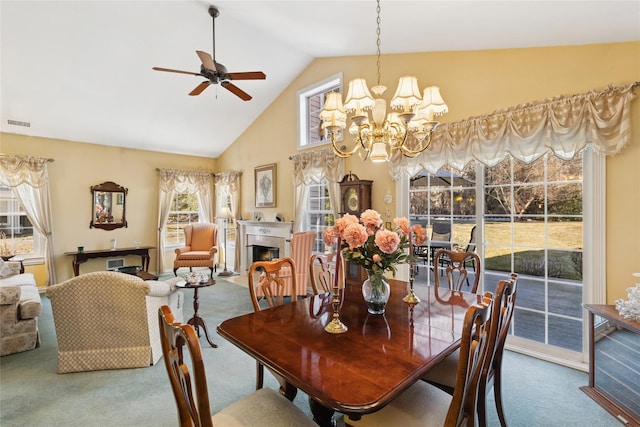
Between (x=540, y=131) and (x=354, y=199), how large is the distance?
211 cm

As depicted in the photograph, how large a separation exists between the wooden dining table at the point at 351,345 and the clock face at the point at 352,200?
2012 mm

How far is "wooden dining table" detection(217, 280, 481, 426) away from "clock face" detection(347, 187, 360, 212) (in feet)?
6.60

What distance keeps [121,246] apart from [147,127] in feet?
8.10

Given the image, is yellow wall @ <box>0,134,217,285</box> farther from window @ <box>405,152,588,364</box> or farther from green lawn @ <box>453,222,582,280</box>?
green lawn @ <box>453,222,582,280</box>

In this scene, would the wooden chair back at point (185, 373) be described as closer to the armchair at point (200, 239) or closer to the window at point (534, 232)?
the window at point (534, 232)

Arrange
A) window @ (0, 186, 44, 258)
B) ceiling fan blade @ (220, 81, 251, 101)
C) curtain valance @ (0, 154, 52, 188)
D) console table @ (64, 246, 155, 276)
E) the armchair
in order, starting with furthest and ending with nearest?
1. the armchair
2. console table @ (64, 246, 155, 276)
3. window @ (0, 186, 44, 258)
4. curtain valance @ (0, 154, 52, 188)
5. ceiling fan blade @ (220, 81, 251, 101)

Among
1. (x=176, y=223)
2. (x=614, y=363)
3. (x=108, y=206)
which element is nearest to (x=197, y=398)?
(x=614, y=363)

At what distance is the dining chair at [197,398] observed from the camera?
0.95 metres

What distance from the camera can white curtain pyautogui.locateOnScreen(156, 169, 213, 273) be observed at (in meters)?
6.57

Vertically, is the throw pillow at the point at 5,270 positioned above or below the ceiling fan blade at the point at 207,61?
below

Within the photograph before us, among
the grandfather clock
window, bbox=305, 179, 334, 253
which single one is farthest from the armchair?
the grandfather clock

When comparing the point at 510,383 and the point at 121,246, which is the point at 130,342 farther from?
the point at 121,246

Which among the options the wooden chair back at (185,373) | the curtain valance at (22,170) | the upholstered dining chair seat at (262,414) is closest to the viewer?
the wooden chair back at (185,373)

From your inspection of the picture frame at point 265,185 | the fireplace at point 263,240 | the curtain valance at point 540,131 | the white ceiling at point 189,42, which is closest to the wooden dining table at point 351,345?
the curtain valance at point 540,131
